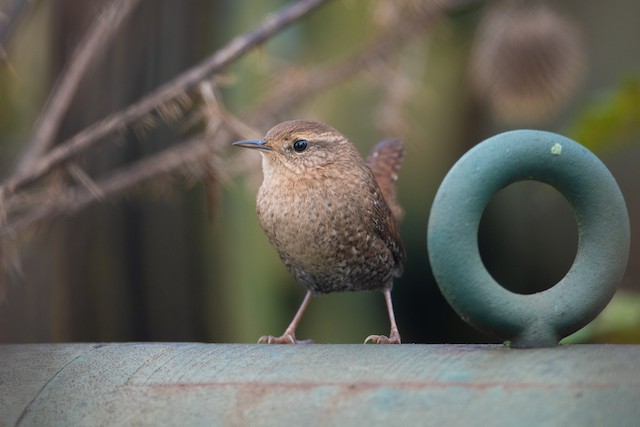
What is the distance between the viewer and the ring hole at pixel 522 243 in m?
6.27

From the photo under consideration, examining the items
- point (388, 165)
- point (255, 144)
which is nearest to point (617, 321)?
point (388, 165)

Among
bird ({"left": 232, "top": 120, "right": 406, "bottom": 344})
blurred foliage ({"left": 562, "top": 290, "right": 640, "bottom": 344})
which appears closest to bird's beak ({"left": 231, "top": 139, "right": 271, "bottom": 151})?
bird ({"left": 232, "top": 120, "right": 406, "bottom": 344})

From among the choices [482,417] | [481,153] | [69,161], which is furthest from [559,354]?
[69,161]

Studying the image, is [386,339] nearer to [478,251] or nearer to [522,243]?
[478,251]

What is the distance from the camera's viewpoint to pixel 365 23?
19.7 feet

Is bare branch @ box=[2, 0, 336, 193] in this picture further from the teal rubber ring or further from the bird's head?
the teal rubber ring

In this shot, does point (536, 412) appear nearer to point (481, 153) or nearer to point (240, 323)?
point (481, 153)

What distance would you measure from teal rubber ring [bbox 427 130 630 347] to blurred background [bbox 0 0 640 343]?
65.5 inches

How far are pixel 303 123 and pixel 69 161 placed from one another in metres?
0.70

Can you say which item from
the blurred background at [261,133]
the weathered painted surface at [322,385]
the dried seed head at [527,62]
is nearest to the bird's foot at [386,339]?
the blurred background at [261,133]

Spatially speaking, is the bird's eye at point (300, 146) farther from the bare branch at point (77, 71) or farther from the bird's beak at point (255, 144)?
the bare branch at point (77, 71)

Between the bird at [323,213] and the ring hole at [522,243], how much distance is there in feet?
11.1

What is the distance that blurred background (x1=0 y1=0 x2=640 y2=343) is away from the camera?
12.7ft

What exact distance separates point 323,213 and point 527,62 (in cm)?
224
